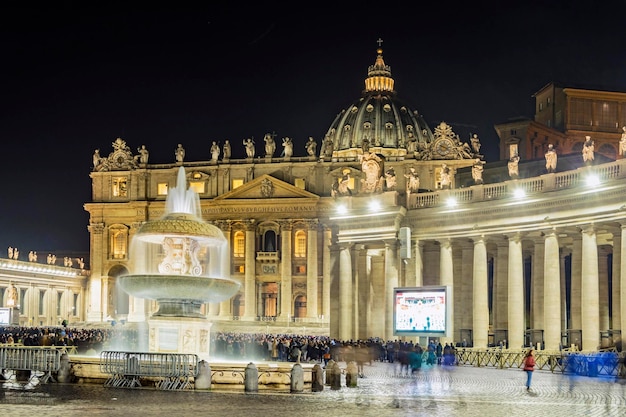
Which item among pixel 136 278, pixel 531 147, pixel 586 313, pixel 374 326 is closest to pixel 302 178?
pixel 531 147

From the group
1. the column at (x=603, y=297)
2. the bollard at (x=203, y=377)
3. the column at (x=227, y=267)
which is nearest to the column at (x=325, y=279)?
the column at (x=227, y=267)

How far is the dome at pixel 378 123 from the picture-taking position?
163 meters

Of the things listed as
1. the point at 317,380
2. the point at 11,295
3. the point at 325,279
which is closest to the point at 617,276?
the point at 317,380

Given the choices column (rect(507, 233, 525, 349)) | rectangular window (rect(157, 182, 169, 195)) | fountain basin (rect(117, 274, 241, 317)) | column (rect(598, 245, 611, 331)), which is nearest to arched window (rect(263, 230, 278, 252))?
rectangular window (rect(157, 182, 169, 195))

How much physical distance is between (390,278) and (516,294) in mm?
6371

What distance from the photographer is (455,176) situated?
75500 millimetres

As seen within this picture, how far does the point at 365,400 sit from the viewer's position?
25812mm

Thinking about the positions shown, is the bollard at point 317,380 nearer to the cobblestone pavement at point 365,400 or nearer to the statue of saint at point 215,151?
the cobblestone pavement at point 365,400

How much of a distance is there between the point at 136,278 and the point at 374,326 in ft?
74.8

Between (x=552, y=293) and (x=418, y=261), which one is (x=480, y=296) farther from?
(x=418, y=261)

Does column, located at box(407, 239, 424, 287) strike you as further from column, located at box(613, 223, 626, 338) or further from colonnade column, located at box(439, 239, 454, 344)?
column, located at box(613, 223, 626, 338)

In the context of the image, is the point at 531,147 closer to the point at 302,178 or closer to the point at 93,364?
the point at 302,178

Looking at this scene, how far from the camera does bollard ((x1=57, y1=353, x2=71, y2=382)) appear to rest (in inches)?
→ 1204

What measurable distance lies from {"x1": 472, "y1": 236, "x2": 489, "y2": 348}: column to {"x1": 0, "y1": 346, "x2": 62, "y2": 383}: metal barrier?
21.5 metres
